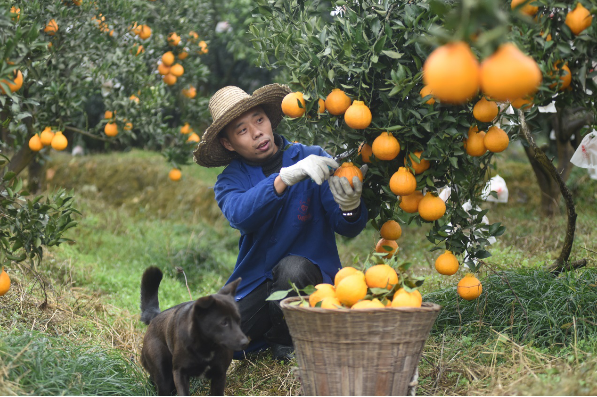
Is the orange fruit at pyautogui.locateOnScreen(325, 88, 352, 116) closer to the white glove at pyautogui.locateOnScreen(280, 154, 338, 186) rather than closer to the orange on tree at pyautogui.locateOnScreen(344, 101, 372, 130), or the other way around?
the orange on tree at pyautogui.locateOnScreen(344, 101, 372, 130)

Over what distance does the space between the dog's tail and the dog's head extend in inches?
28.3

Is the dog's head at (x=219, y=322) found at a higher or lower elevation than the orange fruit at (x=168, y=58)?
lower

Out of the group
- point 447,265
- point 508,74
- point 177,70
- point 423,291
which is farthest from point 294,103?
point 177,70

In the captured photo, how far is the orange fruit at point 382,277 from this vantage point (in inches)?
91.3

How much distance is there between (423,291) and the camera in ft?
13.2

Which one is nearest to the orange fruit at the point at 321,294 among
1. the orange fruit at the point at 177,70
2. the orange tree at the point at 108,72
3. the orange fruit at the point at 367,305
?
the orange fruit at the point at 367,305

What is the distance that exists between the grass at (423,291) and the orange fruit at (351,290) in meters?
0.72

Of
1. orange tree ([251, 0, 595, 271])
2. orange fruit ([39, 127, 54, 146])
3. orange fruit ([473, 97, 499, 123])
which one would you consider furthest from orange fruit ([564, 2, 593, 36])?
orange fruit ([39, 127, 54, 146])

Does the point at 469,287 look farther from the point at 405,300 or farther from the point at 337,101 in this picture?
the point at 337,101

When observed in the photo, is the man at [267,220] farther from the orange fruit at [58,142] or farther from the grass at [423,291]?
the orange fruit at [58,142]

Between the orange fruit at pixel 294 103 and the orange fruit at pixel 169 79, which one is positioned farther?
the orange fruit at pixel 169 79

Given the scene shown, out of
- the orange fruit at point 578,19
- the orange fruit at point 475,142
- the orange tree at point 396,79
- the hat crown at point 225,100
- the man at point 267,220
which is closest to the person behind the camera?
the orange fruit at point 578,19

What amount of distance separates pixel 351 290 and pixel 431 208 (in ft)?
2.16

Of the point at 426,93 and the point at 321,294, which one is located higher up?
the point at 426,93
